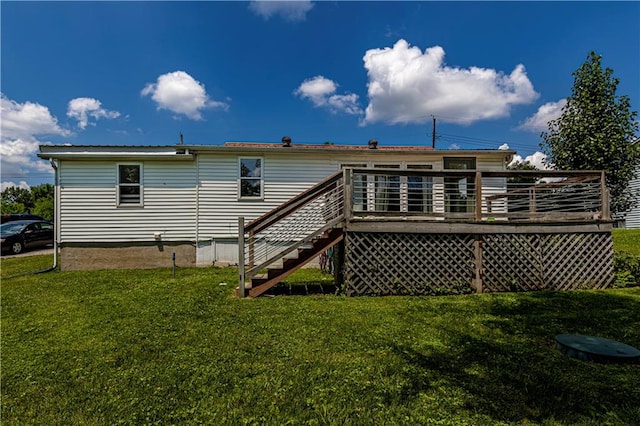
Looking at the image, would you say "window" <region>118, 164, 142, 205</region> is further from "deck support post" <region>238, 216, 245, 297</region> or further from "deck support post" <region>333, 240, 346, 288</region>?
"deck support post" <region>333, 240, 346, 288</region>

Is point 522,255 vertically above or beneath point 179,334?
above

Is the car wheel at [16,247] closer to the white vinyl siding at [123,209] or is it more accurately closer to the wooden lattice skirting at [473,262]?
the white vinyl siding at [123,209]

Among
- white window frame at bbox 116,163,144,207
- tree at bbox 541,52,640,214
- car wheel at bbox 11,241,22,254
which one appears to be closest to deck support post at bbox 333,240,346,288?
white window frame at bbox 116,163,144,207

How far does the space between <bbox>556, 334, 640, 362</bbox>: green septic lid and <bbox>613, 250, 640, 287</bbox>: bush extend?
4062mm

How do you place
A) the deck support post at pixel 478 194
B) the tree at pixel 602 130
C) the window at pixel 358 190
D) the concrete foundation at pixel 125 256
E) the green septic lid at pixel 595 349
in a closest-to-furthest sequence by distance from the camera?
the green septic lid at pixel 595 349 → the deck support post at pixel 478 194 → the window at pixel 358 190 → the tree at pixel 602 130 → the concrete foundation at pixel 125 256

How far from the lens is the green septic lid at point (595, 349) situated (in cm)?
292

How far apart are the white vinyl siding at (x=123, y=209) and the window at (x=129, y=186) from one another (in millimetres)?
161

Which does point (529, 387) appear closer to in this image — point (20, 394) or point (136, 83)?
point (20, 394)

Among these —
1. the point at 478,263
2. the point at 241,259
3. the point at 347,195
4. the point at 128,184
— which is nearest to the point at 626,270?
the point at 478,263

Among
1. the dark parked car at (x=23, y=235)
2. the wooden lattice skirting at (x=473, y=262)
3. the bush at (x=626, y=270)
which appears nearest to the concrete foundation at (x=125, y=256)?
the wooden lattice skirting at (x=473, y=262)

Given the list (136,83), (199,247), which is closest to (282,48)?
(136,83)

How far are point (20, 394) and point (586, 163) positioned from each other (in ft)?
41.3

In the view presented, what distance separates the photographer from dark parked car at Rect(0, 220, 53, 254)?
44.2 feet

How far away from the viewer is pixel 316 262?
1014 centimetres
